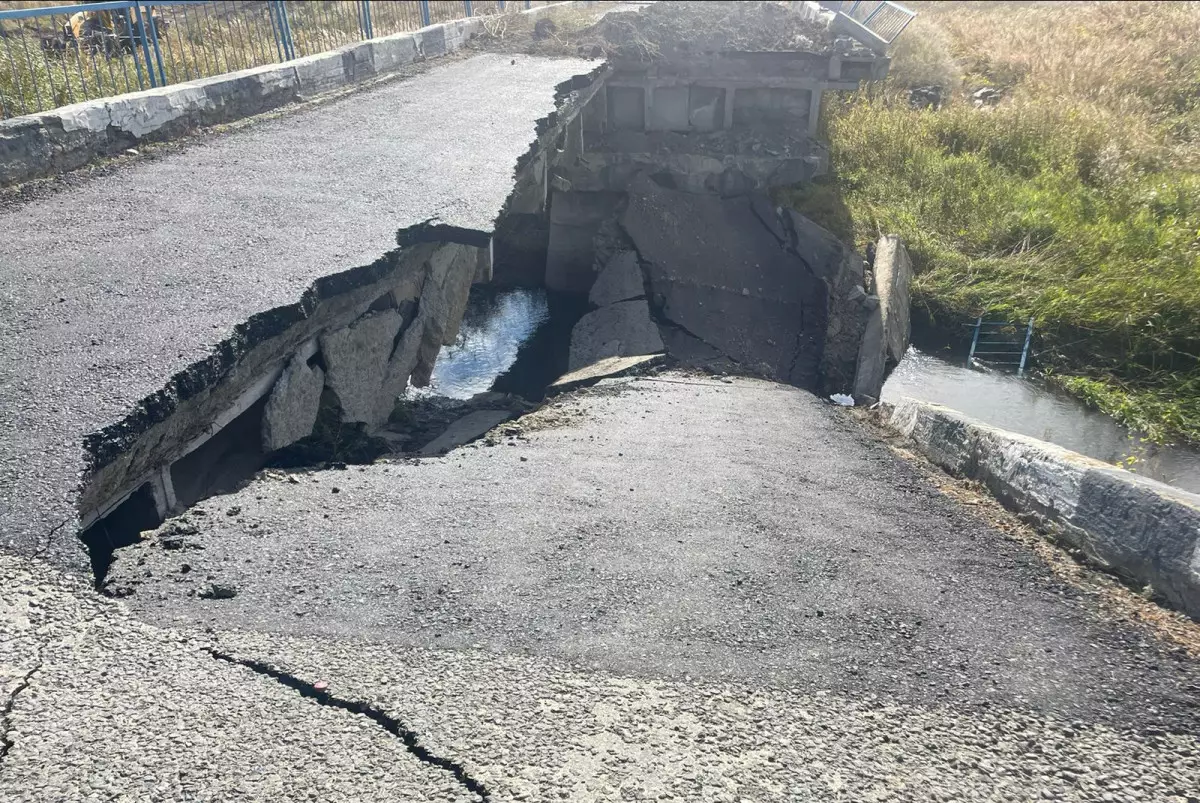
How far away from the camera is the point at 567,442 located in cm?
453

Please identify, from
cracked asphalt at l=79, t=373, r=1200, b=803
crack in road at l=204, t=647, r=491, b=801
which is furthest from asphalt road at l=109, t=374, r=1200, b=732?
crack in road at l=204, t=647, r=491, b=801

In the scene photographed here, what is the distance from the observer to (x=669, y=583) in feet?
9.48

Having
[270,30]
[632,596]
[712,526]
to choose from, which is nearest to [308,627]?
[632,596]

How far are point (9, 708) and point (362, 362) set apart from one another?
3.47 meters

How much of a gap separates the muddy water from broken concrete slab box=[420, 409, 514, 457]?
405 centimetres

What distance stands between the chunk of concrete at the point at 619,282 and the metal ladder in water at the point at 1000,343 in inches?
160

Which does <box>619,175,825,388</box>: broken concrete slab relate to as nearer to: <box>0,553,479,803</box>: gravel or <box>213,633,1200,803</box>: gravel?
<box>213,633,1200,803</box>: gravel

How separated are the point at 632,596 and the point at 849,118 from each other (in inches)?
518

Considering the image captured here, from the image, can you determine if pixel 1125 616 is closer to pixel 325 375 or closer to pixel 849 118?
pixel 325 375

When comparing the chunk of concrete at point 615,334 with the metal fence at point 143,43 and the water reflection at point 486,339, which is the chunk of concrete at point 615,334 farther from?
the metal fence at point 143,43

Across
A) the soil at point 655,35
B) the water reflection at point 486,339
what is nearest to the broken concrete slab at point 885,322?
the soil at point 655,35

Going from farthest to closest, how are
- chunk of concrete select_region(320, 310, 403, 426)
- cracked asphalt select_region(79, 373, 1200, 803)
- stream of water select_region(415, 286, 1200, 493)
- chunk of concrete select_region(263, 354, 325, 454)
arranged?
stream of water select_region(415, 286, 1200, 493), chunk of concrete select_region(320, 310, 403, 426), chunk of concrete select_region(263, 354, 325, 454), cracked asphalt select_region(79, 373, 1200, 803)

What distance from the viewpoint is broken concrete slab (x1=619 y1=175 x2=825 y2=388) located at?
924cm

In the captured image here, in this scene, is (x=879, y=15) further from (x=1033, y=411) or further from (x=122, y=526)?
(x=122, y=526)
